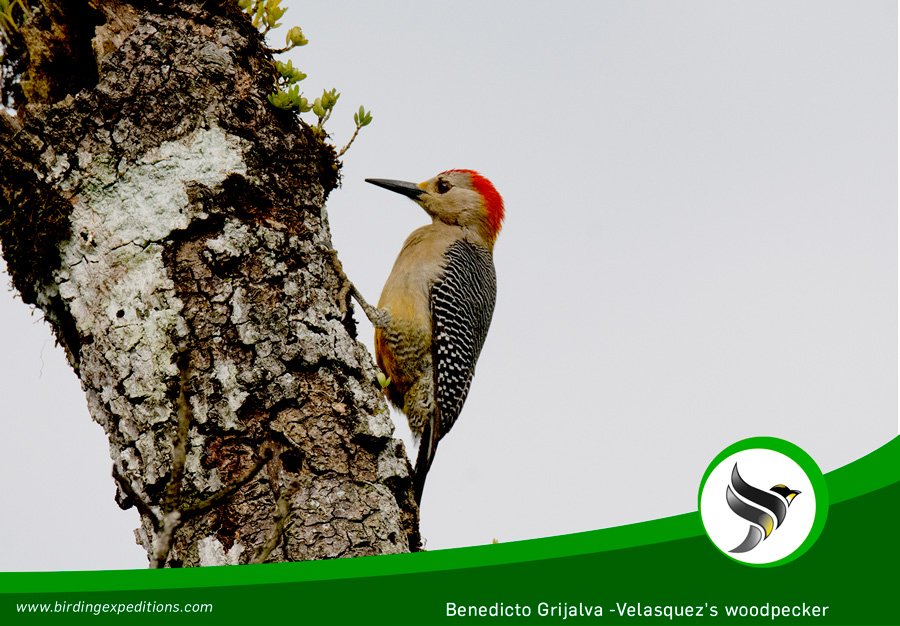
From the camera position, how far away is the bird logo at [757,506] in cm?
390

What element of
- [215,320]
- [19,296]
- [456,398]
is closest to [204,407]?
[215,320]

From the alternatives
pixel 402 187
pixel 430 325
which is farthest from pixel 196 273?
pixel 402 187

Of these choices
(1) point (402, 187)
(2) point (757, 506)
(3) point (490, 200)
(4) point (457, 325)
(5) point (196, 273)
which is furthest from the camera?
(3) point (490, 200)

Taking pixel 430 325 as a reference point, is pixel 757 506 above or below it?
below

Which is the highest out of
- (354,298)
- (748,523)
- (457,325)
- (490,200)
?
(490,200)

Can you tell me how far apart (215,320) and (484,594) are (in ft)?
4.58

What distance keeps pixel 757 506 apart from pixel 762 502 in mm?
46

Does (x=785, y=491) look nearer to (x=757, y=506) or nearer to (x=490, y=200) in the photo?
(x=757, y=506)

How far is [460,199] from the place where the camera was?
7449mm

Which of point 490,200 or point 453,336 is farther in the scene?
point 490,200

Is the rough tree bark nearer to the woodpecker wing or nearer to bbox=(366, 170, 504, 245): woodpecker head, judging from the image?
the woodpecker wing

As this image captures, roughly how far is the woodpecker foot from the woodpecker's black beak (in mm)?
1263

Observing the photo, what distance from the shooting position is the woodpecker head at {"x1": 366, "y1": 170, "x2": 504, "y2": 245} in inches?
288

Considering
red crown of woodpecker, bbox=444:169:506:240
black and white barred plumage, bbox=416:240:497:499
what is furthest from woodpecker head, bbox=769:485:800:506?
red crown of woodpecker, bbox=444:169:506:240
